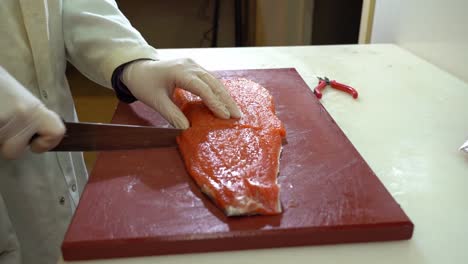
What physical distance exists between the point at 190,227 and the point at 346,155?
1.15 ft

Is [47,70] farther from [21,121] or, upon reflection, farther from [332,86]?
[332,86]

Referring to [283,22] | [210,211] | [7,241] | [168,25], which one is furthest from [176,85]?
[168,25]

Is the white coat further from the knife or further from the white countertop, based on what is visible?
the white countertop

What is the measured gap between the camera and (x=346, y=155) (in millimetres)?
779

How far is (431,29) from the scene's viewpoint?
4.40 ft

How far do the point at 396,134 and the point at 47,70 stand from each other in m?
0.80

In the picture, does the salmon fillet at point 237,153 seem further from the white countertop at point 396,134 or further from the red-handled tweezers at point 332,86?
the red-handled tweezers at point 332,86

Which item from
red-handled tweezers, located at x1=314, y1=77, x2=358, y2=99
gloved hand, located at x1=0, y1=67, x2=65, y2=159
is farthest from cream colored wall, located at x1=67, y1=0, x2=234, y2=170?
gloved hand, located at x1=0, y1=67, x2=65, y2=159

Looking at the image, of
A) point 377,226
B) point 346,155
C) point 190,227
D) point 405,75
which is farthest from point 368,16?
point 190,227

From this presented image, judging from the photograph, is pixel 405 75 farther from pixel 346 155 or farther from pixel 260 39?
pixel 260 39

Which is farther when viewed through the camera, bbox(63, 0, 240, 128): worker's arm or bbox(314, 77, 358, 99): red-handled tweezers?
bbox(314, 77, 358, 99): red-handled tweezers

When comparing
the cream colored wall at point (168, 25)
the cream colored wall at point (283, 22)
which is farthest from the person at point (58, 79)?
the cream colored wall at point (168, 25)

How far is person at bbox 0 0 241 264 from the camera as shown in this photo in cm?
85

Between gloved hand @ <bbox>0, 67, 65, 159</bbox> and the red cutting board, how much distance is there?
0.11m
